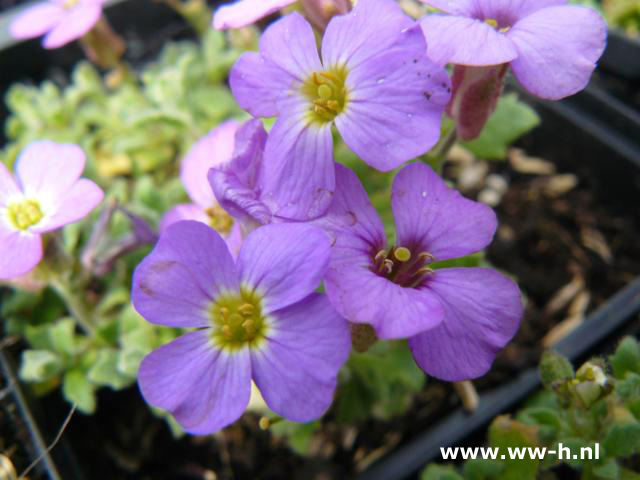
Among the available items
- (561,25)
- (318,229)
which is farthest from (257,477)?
(561,25)

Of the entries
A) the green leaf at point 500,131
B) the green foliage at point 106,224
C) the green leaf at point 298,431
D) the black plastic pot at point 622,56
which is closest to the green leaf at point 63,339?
the green foliage at point 106,224

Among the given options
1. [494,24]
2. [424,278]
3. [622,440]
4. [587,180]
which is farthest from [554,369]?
[587,180]

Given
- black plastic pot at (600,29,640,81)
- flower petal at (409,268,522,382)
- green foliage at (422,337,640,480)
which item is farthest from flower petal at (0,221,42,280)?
black plastic pot at (600,29,640,81)

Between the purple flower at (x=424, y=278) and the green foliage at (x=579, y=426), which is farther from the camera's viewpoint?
the green foliage at (x=579, y=426)

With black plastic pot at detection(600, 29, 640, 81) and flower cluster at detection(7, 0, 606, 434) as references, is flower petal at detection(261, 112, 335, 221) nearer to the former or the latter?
flower cluster at detection(7, 0, 606, 434)

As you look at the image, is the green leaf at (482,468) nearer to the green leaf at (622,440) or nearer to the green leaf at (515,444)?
the green leaf at (515,444)

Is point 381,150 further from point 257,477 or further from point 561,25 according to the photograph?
point 257,477

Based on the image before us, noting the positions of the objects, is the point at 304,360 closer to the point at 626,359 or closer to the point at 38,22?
the point at 626,359
